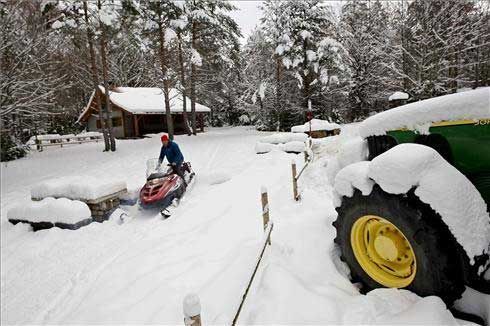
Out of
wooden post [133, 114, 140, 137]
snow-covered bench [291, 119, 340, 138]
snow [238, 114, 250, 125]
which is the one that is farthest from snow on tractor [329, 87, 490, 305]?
snow [238, 114, 250, 125]

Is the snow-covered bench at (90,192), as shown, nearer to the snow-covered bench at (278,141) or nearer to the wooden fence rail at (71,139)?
the snow-covered bench at (278,141)

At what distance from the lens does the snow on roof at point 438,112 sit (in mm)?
2693

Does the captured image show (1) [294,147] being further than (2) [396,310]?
Yes

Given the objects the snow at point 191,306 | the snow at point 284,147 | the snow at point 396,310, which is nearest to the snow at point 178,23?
the snow at point 284,147

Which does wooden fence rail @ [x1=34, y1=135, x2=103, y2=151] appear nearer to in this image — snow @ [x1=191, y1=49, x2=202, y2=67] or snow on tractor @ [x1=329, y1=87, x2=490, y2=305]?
snow @ [x1=191, y1=49, x2=202, y2=67]

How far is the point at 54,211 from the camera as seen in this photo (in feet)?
25.5

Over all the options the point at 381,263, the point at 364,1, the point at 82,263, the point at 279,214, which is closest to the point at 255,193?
the point at 279,214

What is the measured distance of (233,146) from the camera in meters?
18.3

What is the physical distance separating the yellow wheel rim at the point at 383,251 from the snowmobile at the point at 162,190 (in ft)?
16.4

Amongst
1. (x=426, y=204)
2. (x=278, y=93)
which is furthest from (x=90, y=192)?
(x=278, y=93)

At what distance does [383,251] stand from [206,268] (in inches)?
96.5

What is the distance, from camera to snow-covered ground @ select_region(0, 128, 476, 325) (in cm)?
325

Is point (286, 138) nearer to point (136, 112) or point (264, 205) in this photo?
point (264, 205)

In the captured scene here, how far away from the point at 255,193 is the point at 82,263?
13.5 ft
